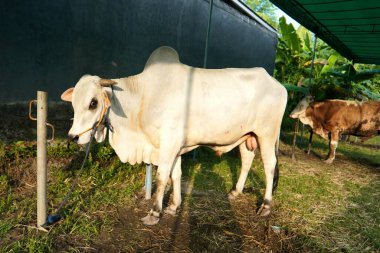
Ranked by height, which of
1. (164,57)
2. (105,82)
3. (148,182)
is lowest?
(148,182)

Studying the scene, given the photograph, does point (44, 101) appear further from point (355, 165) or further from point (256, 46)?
point (256, 46)

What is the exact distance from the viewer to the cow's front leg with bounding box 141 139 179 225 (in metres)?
3.19

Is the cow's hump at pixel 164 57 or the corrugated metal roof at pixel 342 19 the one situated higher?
the corrugated metal roof at pixel 342 19

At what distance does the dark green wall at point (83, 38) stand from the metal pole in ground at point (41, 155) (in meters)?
1.74

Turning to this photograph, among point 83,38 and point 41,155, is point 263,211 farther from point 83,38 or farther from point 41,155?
point 83,38

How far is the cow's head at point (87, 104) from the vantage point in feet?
9.30

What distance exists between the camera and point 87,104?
2828mm

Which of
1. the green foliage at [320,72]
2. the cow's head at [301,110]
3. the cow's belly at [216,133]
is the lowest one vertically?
the cow's belly at [216,133]

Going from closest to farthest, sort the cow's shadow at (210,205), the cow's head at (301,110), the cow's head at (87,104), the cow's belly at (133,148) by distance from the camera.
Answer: the cow's head at (87,104) < the cow's shadow at (210,205) < the cow's belly at (133,148) < the cow's head at (301,110)

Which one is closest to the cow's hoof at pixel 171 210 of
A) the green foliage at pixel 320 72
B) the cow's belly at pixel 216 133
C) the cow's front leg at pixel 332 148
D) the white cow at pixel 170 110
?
the white cow at pixel 170 110

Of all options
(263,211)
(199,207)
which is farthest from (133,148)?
(263,211)

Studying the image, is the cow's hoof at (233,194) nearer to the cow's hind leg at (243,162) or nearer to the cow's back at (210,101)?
the cow's hind leg at (243,162)

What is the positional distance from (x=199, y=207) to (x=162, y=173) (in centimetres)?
91

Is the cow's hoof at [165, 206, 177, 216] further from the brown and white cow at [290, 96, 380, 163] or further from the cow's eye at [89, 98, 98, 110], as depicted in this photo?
the brown and white cow at [290, 96, 380, 163]
